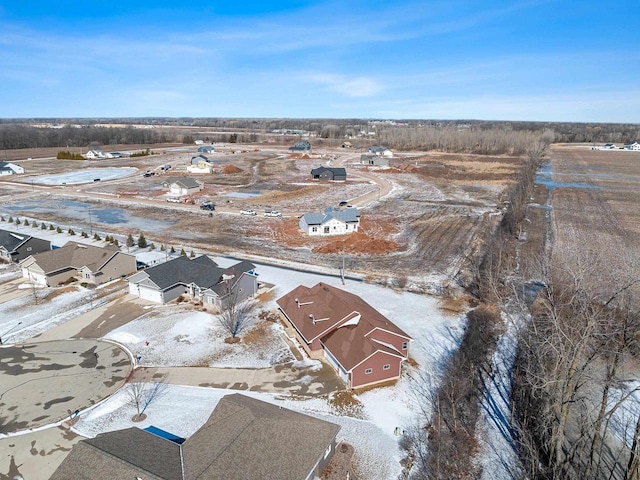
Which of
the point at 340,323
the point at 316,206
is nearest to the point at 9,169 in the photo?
the point at 316,206

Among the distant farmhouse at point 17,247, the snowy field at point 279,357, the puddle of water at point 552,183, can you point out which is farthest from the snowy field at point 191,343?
the puddle of water at point 552,183

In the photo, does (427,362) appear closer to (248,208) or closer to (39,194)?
(248,208)

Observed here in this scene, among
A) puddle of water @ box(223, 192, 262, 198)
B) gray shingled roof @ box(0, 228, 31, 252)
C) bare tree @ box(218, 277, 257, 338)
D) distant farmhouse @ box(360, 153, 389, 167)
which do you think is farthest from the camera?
distant farmhouse @ box(360, 153, 389, 167)

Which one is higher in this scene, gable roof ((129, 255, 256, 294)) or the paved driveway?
gable roof ((129, 255, 256, 294))

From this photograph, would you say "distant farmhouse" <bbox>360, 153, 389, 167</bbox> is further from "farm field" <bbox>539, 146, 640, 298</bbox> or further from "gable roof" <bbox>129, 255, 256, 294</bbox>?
"gable roof" <bbox>129, 255, 256, 294</bbox>

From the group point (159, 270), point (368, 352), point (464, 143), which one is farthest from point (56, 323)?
point (464, 143)

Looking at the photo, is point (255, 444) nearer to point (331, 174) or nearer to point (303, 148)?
point (331, 174)

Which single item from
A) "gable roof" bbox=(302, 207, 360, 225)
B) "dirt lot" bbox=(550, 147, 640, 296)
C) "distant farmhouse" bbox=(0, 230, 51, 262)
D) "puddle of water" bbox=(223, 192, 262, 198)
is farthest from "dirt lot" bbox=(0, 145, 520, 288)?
"distant farmhouse" bbox=(0, 230, 51, 262)
